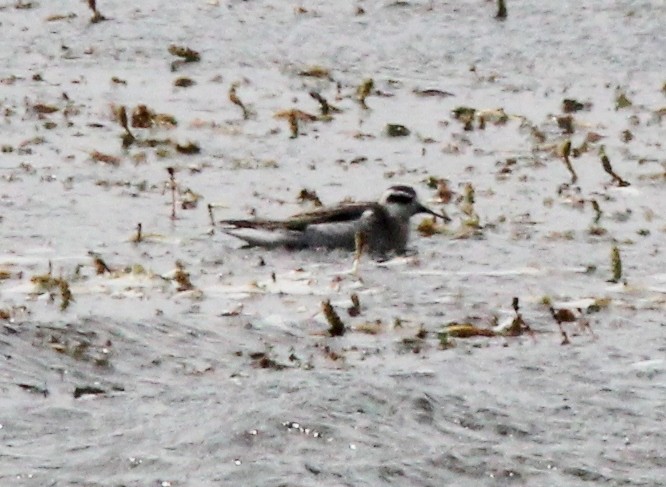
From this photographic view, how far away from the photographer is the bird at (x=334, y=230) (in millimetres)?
10766

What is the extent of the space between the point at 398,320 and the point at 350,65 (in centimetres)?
611

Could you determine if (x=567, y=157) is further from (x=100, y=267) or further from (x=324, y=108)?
(x=100, y=267)

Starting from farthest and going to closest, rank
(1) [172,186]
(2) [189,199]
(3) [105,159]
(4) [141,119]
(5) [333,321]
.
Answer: (4) [141,119], (3) [105,159], (2) [189,199], (1) [172,186], (5) [333,321]

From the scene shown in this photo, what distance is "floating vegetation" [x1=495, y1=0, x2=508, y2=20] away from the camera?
15148 mm

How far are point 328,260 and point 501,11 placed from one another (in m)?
5.00

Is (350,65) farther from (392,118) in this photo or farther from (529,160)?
(529,160)

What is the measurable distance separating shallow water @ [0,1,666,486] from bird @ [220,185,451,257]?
0.40 ft

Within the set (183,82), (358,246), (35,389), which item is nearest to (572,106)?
(183,82)

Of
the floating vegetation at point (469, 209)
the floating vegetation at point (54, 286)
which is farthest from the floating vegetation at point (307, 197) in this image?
the floating vegetation at point (54, 286)

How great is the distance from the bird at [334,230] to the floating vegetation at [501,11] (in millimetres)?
4387

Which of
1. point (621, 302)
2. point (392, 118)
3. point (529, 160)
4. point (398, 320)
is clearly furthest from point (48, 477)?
point (392, 118)

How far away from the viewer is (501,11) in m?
15.2

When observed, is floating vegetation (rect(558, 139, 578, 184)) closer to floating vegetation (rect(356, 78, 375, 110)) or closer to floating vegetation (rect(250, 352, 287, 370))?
floating vegetation (rect(356, 78, 375, 110))

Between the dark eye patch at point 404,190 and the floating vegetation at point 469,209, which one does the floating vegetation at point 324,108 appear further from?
the dark eye patch at point 404,190
